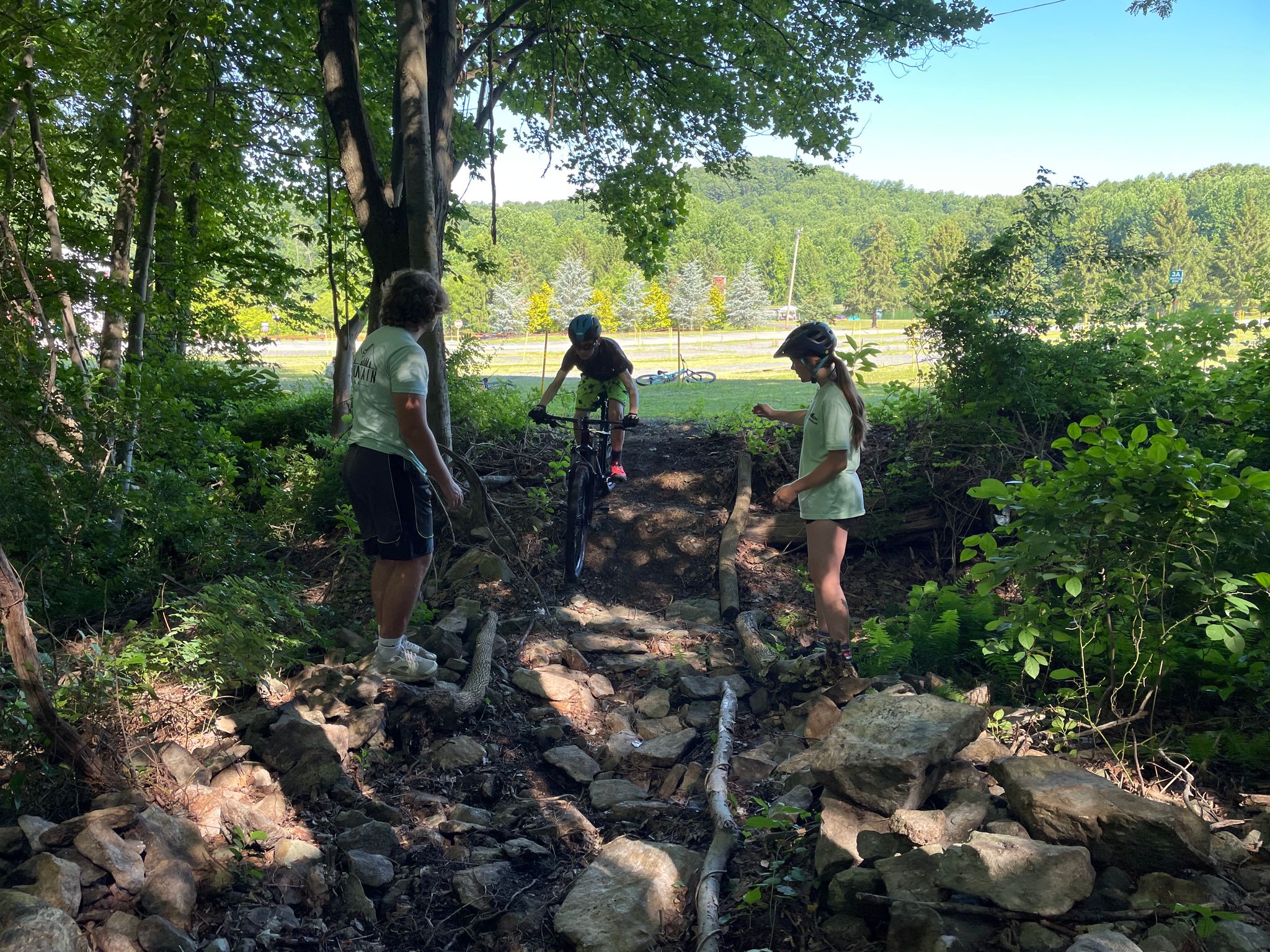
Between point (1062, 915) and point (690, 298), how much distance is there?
63856 millimetres

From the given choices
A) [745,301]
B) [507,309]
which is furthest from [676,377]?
[745,301]

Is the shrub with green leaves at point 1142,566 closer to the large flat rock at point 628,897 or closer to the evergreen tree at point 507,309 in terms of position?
the large flat rock at point 628,897

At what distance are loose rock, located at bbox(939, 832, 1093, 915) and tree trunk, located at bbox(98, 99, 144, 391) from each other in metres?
7.25

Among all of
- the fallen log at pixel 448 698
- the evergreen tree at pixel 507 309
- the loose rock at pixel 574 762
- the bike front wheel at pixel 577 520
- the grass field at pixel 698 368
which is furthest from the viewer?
the evergreen tree at pixel 507 309

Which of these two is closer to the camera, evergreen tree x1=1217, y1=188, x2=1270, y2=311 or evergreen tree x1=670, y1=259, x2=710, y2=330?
evergreen tree x1=1217, y1=188, x2=1270, y2=311

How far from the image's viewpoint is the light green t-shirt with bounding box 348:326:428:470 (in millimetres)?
4332

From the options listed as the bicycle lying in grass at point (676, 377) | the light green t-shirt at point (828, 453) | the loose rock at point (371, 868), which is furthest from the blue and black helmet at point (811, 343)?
the bicycle lying in grass at point (676, 377)

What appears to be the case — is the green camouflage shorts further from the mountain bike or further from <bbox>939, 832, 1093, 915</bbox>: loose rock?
<bbox>939, 832, 1093, 915</bbox>: loose rock

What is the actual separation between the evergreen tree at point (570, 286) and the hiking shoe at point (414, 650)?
171ft

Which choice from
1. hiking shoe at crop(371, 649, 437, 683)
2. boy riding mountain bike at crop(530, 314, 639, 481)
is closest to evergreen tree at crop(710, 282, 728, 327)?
boy riding mountain bike at crop(530, 314, 639, 481)

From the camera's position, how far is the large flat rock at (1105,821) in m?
2.66

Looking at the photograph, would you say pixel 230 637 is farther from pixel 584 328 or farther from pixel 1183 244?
pixel 1183 244

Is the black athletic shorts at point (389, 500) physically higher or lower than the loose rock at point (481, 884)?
higher

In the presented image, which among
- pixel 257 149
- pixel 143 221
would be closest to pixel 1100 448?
pixel 143 221
